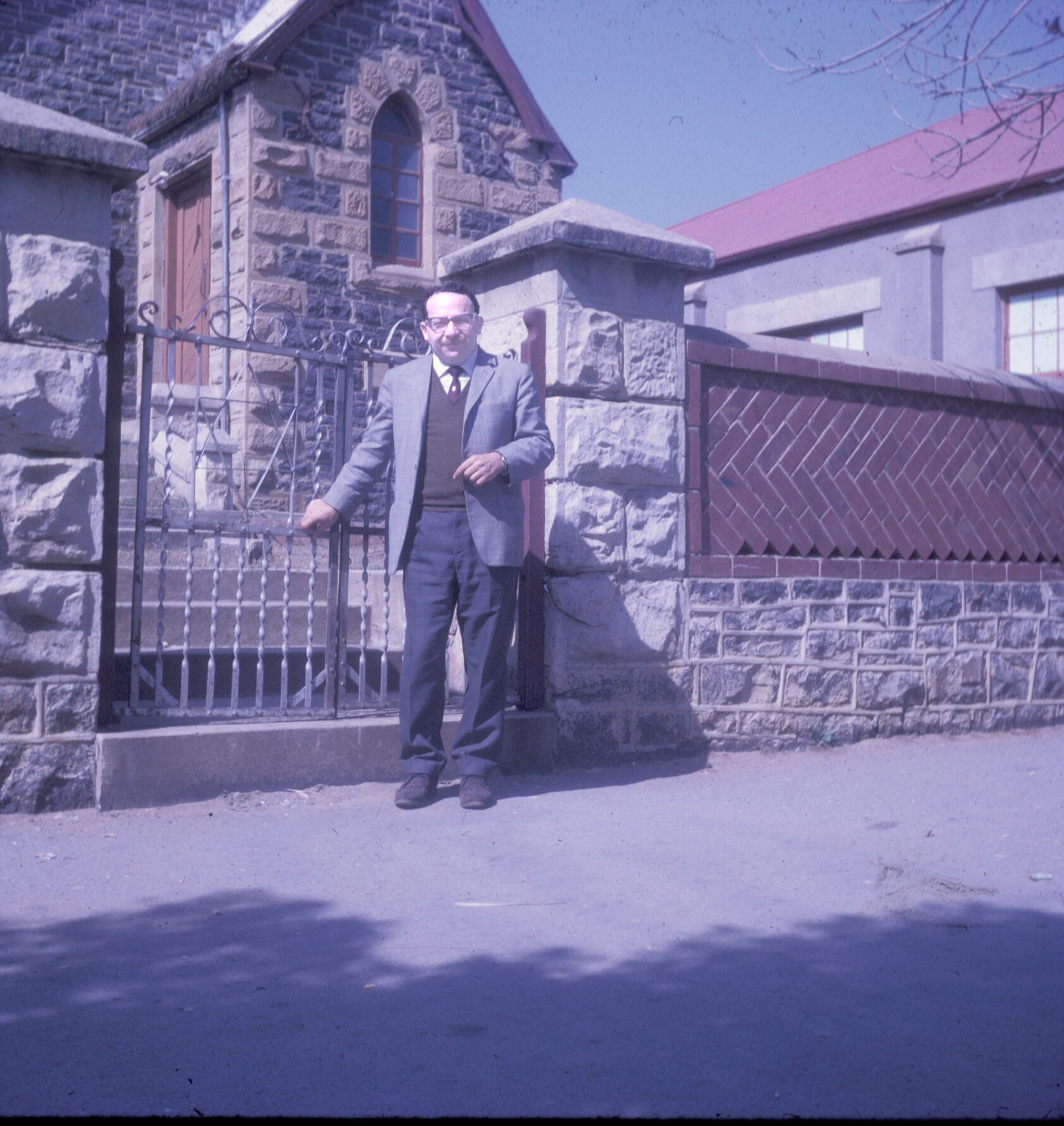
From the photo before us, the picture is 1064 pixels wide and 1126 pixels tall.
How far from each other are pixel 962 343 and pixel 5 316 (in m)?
15.0

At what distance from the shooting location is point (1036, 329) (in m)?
16.2

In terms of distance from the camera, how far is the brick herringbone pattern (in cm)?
608

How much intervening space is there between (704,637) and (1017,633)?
7.49 feet

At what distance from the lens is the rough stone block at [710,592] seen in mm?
5867

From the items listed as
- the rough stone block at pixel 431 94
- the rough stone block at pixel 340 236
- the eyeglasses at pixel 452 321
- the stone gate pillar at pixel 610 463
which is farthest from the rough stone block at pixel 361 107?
the eyeglasses at pixel 452 321

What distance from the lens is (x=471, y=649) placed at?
4.95 metres

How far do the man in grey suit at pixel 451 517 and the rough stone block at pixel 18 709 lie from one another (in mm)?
1188

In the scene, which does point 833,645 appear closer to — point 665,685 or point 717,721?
point 717,721

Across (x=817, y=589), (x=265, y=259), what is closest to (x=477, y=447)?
(x=817, y=589)

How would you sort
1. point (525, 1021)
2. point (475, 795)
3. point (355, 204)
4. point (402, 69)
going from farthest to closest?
point (402, 69) < point (355, 204) < point (475, 795) < point (525, 1021)

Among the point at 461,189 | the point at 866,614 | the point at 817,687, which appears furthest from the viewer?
the point at 461,189

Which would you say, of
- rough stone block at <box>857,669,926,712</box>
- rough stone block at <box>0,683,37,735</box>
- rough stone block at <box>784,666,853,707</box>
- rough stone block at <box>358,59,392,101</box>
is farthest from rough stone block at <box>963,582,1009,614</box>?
rough stone block at <box>358,59,392,101</box>

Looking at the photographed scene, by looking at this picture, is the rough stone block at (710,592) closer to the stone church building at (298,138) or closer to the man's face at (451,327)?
the man's face at (451,327)

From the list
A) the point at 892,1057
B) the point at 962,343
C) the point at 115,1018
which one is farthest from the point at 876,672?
the point at 962,343
